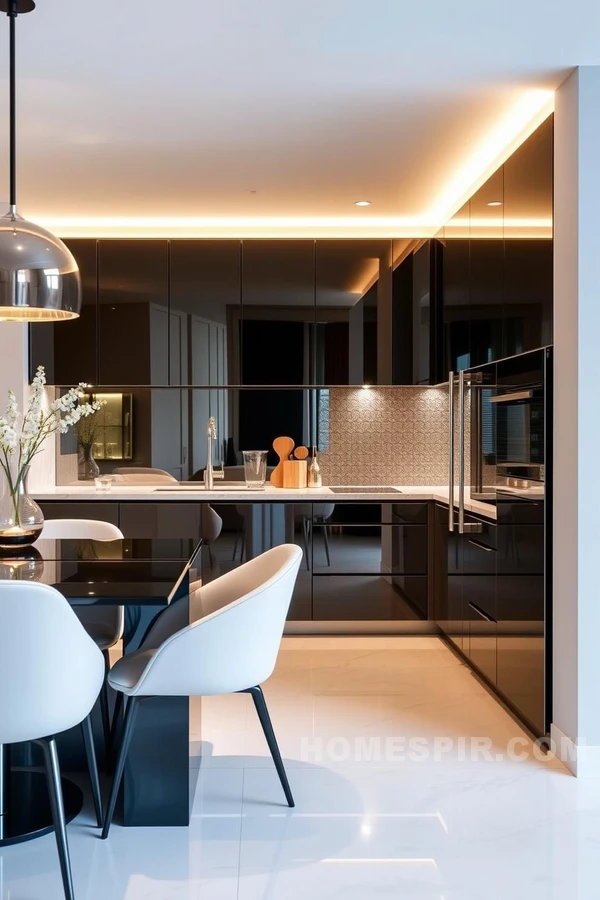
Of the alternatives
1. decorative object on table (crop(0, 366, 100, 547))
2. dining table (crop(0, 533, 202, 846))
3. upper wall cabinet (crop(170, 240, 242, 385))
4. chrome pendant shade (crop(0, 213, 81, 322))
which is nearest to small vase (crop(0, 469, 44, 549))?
decorative object on table (crop(0, 366, 100, 547))

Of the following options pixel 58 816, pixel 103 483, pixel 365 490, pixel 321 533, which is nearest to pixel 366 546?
pixel 321 533

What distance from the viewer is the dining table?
2.43 metres

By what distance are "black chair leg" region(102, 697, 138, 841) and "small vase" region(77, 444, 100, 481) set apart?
128 inches

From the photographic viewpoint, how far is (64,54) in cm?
288

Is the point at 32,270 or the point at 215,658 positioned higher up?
Answer: the point at 32,270

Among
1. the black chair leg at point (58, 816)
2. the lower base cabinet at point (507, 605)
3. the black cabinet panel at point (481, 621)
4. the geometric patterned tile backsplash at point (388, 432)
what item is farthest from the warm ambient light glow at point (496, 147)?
the black chair leg at point (58, 816)

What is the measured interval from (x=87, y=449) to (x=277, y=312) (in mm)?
1616

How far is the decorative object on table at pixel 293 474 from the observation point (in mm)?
5406

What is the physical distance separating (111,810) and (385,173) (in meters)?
3.26

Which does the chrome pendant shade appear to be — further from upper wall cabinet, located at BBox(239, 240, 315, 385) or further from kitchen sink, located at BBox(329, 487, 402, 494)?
kitchen sink, located at BBox(329, 487, 402, 494)

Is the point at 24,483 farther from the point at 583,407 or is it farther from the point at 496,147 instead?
the point at 496,147

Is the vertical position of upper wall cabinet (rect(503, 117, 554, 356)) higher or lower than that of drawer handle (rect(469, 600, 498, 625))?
higher

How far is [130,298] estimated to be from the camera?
16.9ft

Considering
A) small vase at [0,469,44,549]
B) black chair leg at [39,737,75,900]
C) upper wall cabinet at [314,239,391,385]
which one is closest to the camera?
black chair leg at [39,737,75,900]
